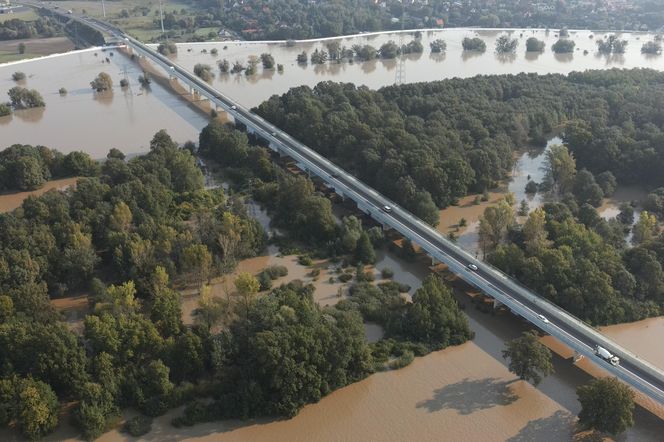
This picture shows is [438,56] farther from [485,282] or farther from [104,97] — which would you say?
[485,282]

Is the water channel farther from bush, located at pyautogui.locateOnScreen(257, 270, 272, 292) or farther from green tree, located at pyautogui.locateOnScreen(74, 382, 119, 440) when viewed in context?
bush, located at pyautogui.locateOnScreen(257, 270, 272, 292)

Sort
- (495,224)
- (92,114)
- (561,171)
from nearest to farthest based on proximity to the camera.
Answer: (495,224)
(561,171)
(92,114)

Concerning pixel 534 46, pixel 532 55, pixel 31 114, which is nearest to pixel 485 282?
pixel 31 114

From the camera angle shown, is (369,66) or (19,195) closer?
(19,195)

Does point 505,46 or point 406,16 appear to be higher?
point 406,16

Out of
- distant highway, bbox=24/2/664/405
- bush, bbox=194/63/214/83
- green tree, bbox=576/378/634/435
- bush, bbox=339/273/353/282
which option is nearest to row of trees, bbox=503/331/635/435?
green tree, bbox=576/378/634/435

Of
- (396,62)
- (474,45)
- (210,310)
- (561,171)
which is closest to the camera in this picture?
(210,310)

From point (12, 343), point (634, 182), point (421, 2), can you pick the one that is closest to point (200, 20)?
point (421, 2)
